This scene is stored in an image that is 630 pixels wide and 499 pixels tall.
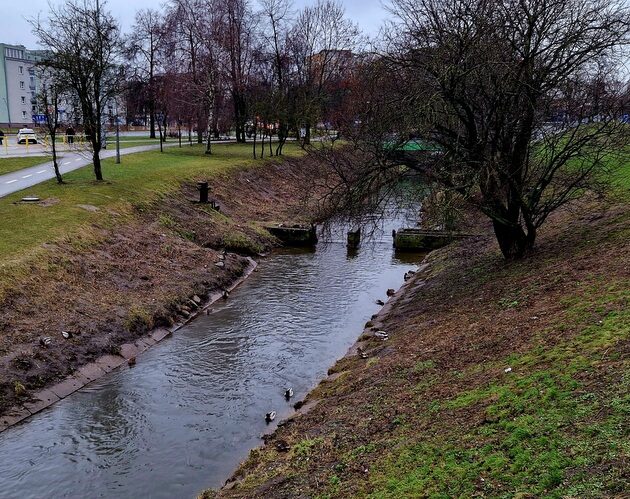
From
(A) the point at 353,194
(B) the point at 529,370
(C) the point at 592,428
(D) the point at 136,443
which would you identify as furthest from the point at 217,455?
(A) the point at 353,194

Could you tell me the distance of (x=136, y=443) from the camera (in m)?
11.7

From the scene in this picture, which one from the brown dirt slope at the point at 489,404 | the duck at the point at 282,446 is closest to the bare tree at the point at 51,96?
the brown dirt slope at the point at 489,404

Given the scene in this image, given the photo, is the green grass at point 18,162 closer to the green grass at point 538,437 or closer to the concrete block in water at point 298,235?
the concrete block in water at point 298,235

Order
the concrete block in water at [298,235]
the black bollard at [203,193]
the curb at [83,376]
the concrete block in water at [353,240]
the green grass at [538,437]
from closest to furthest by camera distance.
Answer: the green grass at [538,437] → the curb at [83,376] → the concrete block in water at [353,240] → the concrete block in water at [298,235] → the black bollard at [203,193]

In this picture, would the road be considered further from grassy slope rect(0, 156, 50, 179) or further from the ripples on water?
the ripples on water

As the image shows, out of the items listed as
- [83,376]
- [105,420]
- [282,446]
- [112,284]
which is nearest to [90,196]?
[112,284]

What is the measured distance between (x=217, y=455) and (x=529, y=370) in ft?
20.4

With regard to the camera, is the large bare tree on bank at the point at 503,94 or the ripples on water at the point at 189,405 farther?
the large bare tree on bank at the point at 503,94

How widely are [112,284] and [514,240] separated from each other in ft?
43.6

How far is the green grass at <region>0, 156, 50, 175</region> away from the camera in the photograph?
Answer: 32562mm

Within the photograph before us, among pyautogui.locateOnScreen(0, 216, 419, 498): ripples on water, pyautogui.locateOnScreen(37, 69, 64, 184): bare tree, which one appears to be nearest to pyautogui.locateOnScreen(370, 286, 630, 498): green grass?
pyautogui.locateOnScreen(0, 216, 419, 498): ripples on water

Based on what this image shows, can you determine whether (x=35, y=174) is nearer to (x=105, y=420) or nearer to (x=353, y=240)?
(x=353, y=240)

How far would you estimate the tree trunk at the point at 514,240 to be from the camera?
17250mm

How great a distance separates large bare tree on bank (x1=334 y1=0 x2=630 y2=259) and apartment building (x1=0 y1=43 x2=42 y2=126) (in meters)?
81.9
